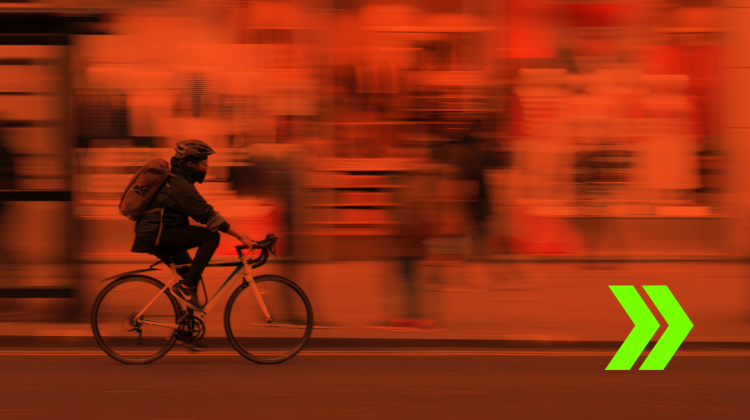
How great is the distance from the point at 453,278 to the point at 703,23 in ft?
16.2

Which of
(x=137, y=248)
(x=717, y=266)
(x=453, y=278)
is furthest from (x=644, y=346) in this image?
(x=717, y=266)

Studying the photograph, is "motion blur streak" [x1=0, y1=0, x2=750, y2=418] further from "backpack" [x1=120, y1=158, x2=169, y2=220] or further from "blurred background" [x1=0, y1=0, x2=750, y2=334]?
"backpack" [x1=120, y1=158, x2=169, y2=220]

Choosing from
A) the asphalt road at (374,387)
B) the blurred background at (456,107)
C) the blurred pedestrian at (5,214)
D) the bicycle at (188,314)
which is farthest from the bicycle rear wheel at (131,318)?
the blurred background at (456,107)

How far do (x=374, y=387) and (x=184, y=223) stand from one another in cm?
178

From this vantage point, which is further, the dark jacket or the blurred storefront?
the blurred storefront

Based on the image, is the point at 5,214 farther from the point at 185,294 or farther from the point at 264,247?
the point at 264,247


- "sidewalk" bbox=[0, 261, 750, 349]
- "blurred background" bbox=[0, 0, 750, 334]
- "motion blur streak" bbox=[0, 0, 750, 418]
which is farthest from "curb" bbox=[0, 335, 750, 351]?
"blurred background" bbox=[0, 0, 750, 334]

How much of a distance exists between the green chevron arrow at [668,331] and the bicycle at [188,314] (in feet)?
8.27

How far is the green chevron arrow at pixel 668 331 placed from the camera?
5.92m

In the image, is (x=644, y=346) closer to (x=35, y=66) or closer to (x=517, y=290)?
(x=517, y=290)

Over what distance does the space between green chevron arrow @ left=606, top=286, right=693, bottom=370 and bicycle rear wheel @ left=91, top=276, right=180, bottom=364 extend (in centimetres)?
315

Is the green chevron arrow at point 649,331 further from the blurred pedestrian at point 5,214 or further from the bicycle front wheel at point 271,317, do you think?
the blurred pedestrian at point 5,214

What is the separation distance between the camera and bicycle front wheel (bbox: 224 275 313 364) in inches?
227

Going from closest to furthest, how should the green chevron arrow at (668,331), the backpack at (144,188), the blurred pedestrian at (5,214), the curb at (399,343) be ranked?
the backpack at (144,188), the green chevron arrow at (668,331), the curb at (399,343), the blurred pedestrian at (5,214)
